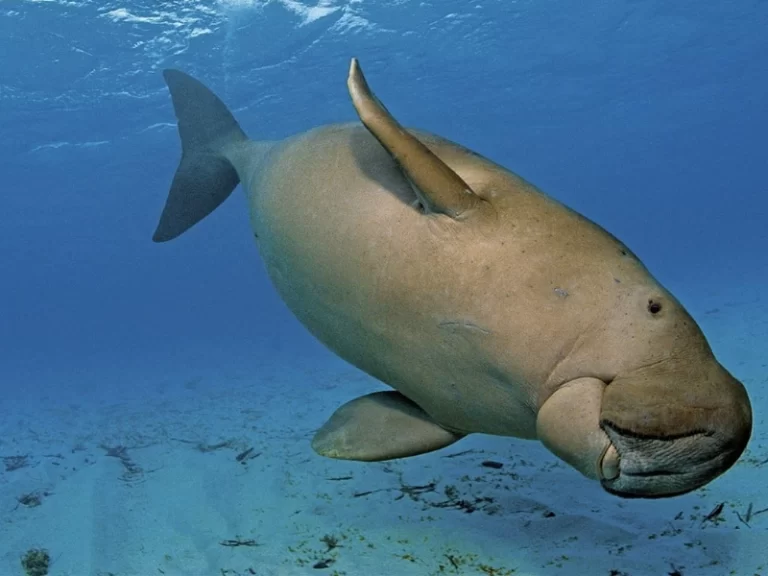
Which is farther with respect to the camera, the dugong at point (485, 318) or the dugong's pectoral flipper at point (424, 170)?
the dugong's pectoral flipper at point (424, 170)

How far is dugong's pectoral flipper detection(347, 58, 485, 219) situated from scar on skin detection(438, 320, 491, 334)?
40 centimetres

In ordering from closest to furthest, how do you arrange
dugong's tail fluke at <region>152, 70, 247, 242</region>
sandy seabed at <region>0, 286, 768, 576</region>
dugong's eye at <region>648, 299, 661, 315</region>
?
dugong's eye at <region>648, 299, 661, 315</region> → sandy seabed at <region>0, 286, 768, 576</region> → dugong's tail fluke at <region>152, 70, 247, 242</region>

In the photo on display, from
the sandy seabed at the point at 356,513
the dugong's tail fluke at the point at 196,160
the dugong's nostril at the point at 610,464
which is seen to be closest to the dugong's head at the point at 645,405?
the dugong's nostril at the point at 610,464

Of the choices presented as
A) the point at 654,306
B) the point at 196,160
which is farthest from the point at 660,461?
the point at 196,160

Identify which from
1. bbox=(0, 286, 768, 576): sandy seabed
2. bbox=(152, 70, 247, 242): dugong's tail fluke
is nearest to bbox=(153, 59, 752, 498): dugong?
bbox=(152, 70, 247, 242): dugong's tail fluke

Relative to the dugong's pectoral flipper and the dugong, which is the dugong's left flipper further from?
the dugong's pectoral flipper

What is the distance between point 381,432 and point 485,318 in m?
1.10

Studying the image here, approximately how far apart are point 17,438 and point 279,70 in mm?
16051

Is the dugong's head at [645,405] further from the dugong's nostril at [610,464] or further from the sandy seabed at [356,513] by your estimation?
the sandy seabed at [356,513]

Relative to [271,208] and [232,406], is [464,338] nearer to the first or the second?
[271,208]

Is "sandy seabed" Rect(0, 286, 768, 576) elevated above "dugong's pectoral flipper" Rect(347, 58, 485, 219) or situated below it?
below

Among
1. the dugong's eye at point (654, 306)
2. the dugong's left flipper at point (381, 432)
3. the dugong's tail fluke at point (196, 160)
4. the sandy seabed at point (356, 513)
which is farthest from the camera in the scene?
the dugong's tail fluke at point (196, 160)

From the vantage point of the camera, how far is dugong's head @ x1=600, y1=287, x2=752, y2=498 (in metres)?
1.92

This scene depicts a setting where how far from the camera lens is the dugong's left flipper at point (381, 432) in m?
3.07
